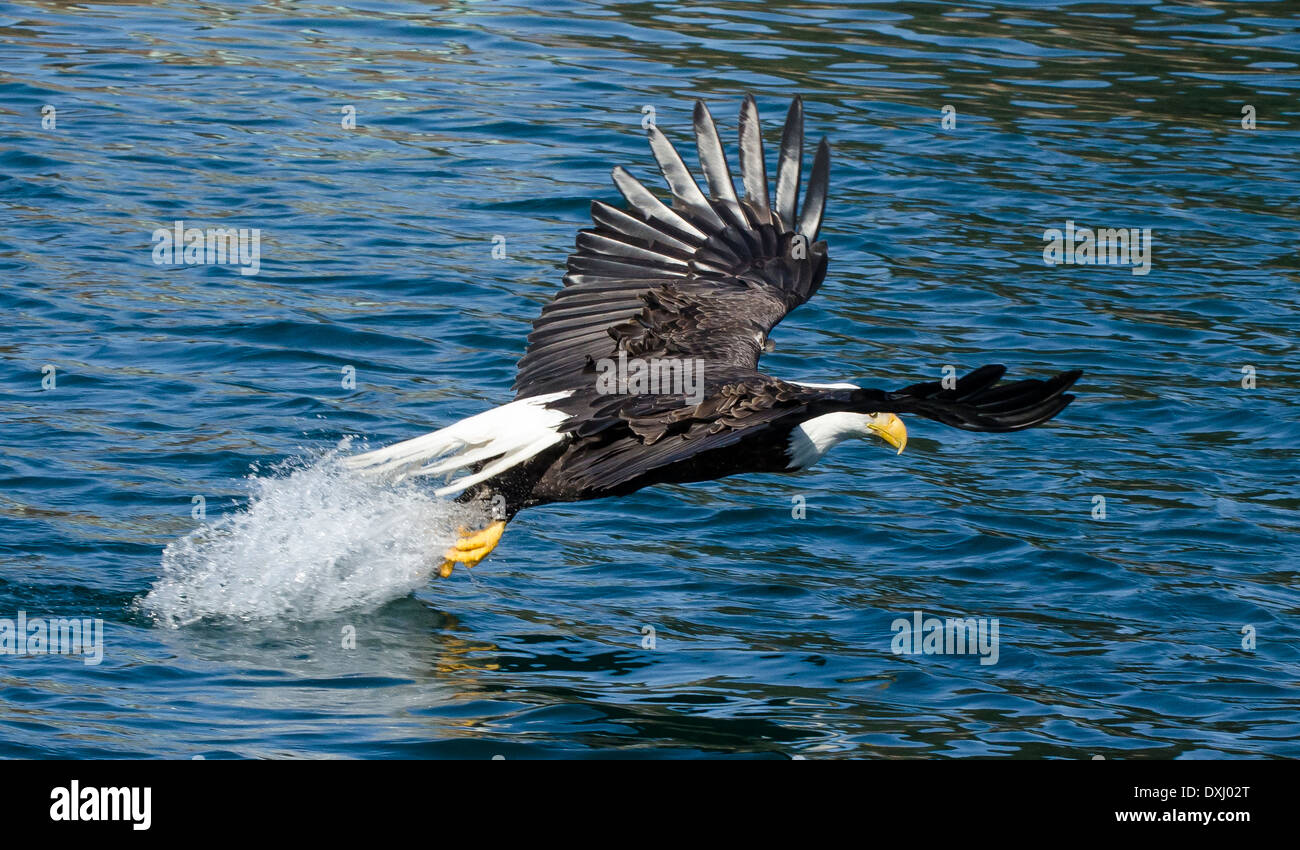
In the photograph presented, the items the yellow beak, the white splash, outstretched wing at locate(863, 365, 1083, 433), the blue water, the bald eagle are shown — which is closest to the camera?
outstretched wing at locate(863, 365, 1083, 433)

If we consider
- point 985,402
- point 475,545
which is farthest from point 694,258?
point 985,402

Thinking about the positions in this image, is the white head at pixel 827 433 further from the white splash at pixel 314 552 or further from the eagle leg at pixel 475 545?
the white splash at pixel 314 552

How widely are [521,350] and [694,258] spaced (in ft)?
8.04

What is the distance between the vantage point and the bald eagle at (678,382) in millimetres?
5648

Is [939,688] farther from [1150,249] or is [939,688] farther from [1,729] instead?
[1150,249]

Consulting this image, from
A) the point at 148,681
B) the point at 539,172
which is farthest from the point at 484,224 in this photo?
the point at 148,681

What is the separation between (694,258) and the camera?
24.7 ft

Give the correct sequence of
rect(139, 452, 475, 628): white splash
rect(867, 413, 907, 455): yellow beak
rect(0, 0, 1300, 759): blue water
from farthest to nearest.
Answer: rect(139, 452, 475, 628): white splash, rect(867, 413, 907, 455): yellow beak, rect(0, 0, 1300, 759): blue water

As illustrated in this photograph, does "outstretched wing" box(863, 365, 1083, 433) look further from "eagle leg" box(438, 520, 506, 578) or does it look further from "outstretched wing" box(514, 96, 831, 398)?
"eagle leg" box(438, 520, 506, 578)

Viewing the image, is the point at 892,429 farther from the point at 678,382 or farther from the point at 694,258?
the point at 694,258

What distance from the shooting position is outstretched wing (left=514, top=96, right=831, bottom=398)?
23.5ft

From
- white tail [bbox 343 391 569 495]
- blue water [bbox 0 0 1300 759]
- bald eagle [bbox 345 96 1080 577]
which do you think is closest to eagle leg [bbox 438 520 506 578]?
bald eagle [bbox 345 96 1080 577]

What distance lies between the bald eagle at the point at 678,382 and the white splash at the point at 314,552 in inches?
7.1

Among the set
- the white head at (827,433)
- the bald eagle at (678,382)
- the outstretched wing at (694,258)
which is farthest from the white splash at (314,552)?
the white head at (827,433)
